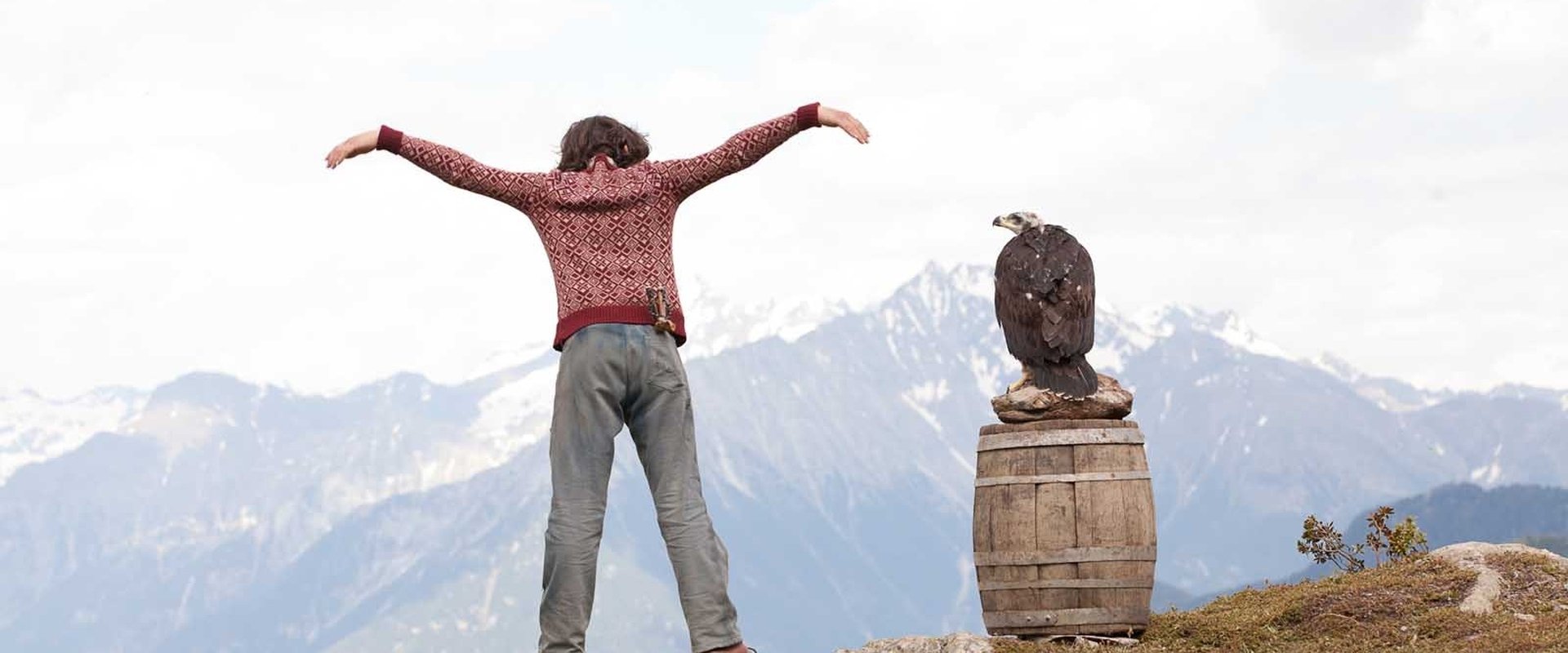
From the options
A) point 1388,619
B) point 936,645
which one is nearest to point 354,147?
point 936,645

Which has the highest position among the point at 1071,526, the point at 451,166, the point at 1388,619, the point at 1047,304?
the point at 1047,304

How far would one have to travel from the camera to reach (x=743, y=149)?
11.9 metres

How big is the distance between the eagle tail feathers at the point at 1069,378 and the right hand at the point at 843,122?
5897mm

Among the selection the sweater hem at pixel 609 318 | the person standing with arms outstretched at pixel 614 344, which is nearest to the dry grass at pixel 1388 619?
the person standing with arms outstretched at pixel 614 344

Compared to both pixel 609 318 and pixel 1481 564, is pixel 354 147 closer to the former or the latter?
pixel 609 318

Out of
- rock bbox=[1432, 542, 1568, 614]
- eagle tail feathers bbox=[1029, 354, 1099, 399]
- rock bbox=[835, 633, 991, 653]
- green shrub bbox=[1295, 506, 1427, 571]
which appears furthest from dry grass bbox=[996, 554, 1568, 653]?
eagle tail feathers bbox=[1029, 354, 1099, 399]

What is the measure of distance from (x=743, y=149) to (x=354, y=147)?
2459mm

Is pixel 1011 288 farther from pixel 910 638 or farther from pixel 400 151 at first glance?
pixel 400 151

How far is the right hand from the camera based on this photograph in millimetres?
11727

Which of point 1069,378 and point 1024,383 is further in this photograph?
point 1024,383

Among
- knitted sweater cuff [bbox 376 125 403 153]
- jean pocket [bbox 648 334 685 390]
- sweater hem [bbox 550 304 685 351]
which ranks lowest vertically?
jean pocket [bbox 648 334 685 390]

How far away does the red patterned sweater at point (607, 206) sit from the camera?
11820 millimetres

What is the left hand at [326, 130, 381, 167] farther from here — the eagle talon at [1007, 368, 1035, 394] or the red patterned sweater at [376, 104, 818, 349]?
the eagle talon at [1007, 368, 1035, 394]

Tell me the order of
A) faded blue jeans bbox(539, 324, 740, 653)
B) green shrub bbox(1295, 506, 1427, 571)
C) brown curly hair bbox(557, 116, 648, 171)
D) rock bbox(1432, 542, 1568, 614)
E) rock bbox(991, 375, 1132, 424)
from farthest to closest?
green shrub bbox(1295, 506, 1427, 571)
rock bbox(1432, 542, 1568, 614)
rock bbox(991, 375, 1132, 424)
brown curly hair bbox(557, 116, 648, 171)
faded blue jeans bbox(539, 324, 740, 653)
